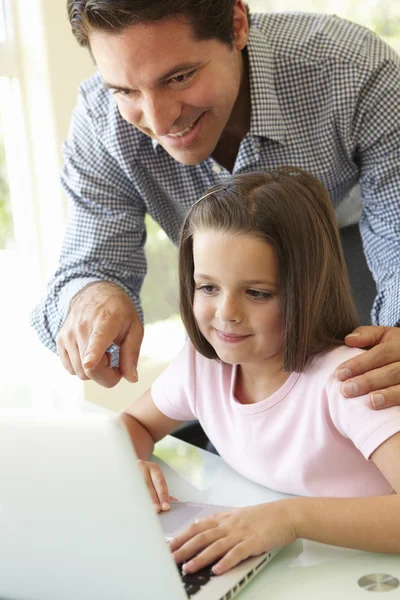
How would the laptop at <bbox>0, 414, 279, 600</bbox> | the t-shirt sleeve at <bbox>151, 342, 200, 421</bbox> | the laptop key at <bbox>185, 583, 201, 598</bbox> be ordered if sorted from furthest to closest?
1. the t-shirt sleeve at <bbox>151, 342, 200, 421</bbox>
2. the laptop key at <bbox>185, 583, 201, 598</bbox>
3. the laptop at <bbox>0, 414, 279, 600</bbox>

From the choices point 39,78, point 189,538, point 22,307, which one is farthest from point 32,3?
point 189,538

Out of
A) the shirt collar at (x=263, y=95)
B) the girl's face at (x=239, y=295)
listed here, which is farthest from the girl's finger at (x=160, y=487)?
the shirt collar at (x=263, y=95)

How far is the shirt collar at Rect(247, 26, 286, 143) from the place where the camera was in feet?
5.27

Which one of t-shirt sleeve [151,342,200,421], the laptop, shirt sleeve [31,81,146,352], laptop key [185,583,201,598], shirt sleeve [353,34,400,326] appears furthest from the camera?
shirt sleeve [31,81,146,352]

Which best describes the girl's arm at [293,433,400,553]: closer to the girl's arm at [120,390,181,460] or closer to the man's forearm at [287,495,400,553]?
the man's forearm at [287,495,400,553]

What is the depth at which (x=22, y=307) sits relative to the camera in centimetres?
288

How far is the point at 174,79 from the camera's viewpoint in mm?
1431

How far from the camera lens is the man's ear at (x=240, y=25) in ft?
4.98

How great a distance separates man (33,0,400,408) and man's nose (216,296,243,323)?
284 mm

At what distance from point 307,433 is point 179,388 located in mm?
279

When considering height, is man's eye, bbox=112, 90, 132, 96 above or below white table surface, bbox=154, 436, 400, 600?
above

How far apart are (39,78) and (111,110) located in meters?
1.07

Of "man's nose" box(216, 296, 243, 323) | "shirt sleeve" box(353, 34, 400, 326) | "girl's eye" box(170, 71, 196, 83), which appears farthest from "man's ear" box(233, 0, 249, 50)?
"man's nose" box(216, 296, 243, 323)

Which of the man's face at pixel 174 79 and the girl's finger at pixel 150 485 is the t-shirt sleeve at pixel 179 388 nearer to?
the girl's finger at pixel 150 485
